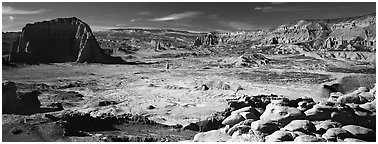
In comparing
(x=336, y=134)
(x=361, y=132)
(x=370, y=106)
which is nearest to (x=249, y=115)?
(x=336, y=134)

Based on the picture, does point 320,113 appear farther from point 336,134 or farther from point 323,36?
point 323,36

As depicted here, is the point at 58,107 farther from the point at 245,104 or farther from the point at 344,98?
the point at 344,98

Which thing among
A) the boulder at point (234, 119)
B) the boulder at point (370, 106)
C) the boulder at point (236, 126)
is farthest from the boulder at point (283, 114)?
the boulder at point (370, 106)

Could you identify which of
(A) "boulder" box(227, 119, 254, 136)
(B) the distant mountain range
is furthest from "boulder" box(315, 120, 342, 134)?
(B) the distant mountain range

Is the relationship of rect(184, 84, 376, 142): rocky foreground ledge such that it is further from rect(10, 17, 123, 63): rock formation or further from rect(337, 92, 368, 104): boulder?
rect(10, 17, 123, 63): rock formation

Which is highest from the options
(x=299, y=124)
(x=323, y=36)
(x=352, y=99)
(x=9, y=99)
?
(x=323, y=36)

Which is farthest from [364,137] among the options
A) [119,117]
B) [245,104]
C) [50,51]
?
[50,51]

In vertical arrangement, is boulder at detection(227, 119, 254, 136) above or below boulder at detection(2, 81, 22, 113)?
below
